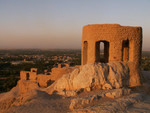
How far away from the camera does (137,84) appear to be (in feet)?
23.5

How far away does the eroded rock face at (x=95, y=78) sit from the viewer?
583 cm

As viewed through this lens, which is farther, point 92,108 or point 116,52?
point 116,52

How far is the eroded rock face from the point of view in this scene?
5.83m

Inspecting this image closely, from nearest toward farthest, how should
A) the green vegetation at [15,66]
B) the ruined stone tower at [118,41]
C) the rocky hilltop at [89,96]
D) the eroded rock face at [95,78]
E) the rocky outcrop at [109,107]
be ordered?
1. the rocky outcrop at [109,107]
2. the rocky hilltop at [89,96]
3. the eroded rock face at [95,78]
4. the ruined stone tower at [118,41]
5. the green vegetation at [15,66]

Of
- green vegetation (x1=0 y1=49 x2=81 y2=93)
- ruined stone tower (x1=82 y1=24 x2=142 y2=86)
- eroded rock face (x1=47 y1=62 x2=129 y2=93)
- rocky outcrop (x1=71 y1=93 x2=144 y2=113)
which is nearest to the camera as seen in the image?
rocky outcrop (x1=71 y1=93 x2=144 y2=113)

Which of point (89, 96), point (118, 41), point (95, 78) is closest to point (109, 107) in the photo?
point (89, 96)

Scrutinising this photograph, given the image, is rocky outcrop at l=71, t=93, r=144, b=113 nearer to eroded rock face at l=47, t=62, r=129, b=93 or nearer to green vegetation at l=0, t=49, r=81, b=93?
eroded rock face at l=47, t=62, r=129, b=93

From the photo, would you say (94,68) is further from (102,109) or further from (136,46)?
(136,46)

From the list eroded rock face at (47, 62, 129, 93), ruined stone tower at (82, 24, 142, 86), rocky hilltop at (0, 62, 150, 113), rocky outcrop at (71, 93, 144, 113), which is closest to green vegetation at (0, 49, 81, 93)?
ruined stone tower at (82, 24, 142, 86)

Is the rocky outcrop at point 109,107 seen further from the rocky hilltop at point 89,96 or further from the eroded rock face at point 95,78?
the eroded rock face at point 95,78

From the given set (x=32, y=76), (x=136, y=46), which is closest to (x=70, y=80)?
(x=136, y=46)

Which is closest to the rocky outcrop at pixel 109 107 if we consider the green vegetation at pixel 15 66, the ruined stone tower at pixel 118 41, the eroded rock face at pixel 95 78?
the eroded rock face at pixel 95 78

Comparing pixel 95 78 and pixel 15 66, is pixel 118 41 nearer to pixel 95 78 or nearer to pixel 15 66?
pixel 95 78

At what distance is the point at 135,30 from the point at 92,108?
5532 millimetres
